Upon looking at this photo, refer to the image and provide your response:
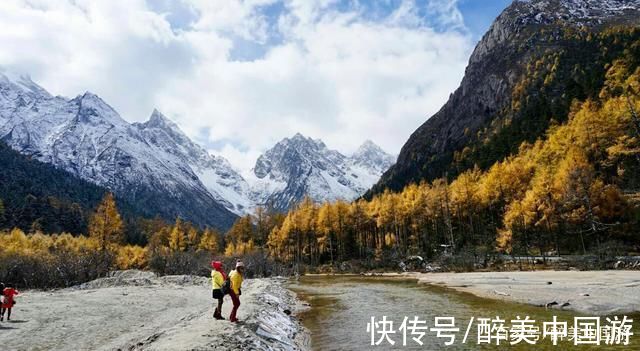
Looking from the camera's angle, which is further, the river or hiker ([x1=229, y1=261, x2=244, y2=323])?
hiker ([x1=229, y1=261, x2=244, y2=323])

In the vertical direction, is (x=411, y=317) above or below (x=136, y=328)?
below

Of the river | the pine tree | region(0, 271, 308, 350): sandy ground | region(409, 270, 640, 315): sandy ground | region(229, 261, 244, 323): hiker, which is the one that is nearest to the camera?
region(0, 271, 308, 350): sandy ground

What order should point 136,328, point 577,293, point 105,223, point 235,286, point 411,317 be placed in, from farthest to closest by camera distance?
point 105,223 < point 577,293 < point 411,317 < point 136,328 < point 235,286

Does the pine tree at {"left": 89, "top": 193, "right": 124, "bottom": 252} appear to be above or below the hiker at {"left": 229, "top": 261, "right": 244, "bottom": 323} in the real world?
above

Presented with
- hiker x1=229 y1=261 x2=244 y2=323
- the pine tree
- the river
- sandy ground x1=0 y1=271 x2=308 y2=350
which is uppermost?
the pine tree

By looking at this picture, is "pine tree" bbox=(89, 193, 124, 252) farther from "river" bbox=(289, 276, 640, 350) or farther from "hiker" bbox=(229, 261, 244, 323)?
"hiker" bbox=(229, 261, 244, 323)

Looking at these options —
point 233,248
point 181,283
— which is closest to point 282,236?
point 233,248

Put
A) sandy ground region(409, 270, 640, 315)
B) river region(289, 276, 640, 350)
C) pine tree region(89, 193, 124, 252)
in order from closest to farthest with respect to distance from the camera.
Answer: river region(289, 276, 640, 350)
sandy ground region(409, 270, 640, 315)
pine tree region(89, 193, 124, 252)

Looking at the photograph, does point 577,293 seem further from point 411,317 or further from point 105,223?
point 105,223

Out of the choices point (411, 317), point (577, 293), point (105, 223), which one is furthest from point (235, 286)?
point (105, 223)

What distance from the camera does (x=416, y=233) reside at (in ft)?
308

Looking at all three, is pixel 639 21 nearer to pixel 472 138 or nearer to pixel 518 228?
pixel 472 138

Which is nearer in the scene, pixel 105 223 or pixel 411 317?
pixel 411 317

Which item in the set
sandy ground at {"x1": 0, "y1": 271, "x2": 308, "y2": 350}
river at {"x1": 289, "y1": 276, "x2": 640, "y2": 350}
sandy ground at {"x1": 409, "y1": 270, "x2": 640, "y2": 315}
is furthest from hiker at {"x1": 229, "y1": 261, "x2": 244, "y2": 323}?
sandy ground at {"x1": 409, "y1": 270, "x2": 640, "y2": 315}
